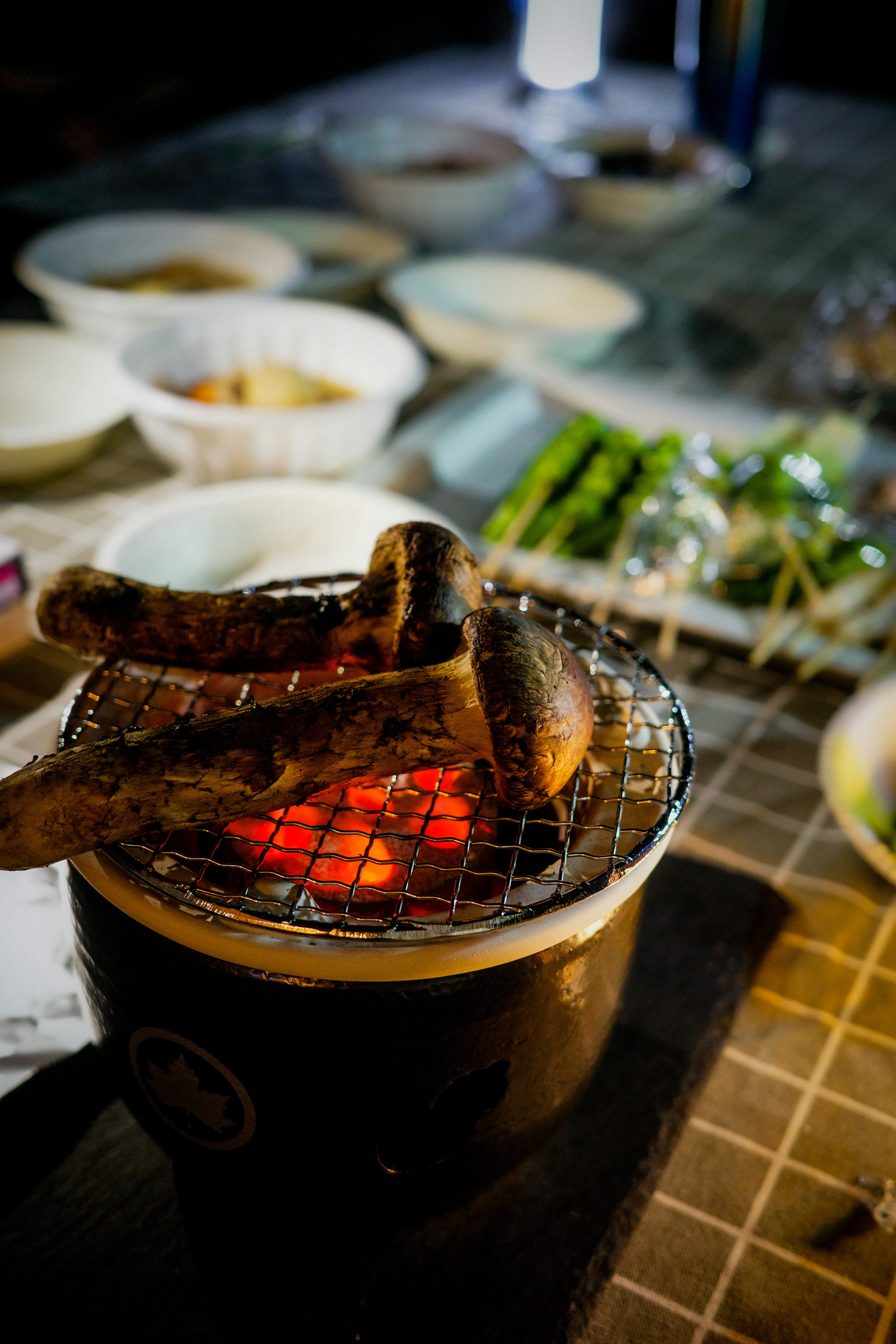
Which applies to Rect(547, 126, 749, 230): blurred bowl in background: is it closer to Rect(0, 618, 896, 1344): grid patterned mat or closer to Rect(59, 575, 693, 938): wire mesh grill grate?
Rect(0, 618, 896, 1344): grid patterned mat

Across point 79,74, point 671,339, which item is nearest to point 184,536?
point 671,339

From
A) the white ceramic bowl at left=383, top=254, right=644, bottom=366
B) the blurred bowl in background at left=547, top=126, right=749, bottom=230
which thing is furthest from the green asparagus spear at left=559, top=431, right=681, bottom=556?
the blurred bowl in background at left=547, top=126, right=749, bottom=230

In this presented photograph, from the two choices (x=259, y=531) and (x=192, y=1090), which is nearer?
(x=192, y=1090)

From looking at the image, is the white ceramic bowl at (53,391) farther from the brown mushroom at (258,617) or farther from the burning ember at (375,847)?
the burning ember at (375,847)

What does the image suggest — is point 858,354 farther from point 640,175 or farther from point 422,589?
point 422,589

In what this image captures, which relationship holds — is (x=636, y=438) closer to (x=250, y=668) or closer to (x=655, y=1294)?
(x=250, y=668)

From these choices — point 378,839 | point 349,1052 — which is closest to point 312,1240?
point 349,1052
